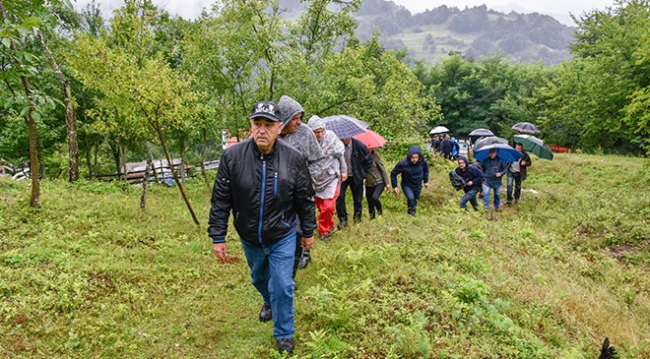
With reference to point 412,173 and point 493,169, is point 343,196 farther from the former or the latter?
point 493,169

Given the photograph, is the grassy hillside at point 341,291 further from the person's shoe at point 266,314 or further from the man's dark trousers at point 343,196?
the man's dark trousers at point 343,196

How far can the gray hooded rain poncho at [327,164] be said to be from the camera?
5.87m

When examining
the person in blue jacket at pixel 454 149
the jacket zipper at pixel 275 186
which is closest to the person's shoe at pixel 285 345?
the jacket zipper at pixel 275 186

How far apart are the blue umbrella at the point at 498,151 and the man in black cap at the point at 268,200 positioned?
8.45m

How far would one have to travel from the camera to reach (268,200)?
342 cm

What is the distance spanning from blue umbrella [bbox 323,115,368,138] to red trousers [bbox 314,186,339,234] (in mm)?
1474

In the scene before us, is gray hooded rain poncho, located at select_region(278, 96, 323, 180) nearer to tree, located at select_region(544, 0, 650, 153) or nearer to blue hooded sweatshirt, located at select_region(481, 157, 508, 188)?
blue hooded sweatshirt, located at select_region(481, 157, 508, 188)

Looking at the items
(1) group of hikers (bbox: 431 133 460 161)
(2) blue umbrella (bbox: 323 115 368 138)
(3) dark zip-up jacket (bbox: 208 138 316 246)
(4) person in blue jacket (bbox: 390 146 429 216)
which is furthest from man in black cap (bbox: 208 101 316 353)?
(1) group of hikers (bbox: 431 133 460 161)

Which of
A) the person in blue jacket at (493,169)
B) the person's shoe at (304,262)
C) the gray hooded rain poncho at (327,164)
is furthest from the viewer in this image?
the person in blue jacket at (493,169)

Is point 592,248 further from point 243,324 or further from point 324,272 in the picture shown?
point 243,324

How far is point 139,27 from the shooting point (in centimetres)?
909

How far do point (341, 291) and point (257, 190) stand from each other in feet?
5.66

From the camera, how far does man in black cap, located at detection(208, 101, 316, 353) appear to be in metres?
3.41

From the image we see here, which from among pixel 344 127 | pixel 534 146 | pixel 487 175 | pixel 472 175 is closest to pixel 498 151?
pixel 487 175
